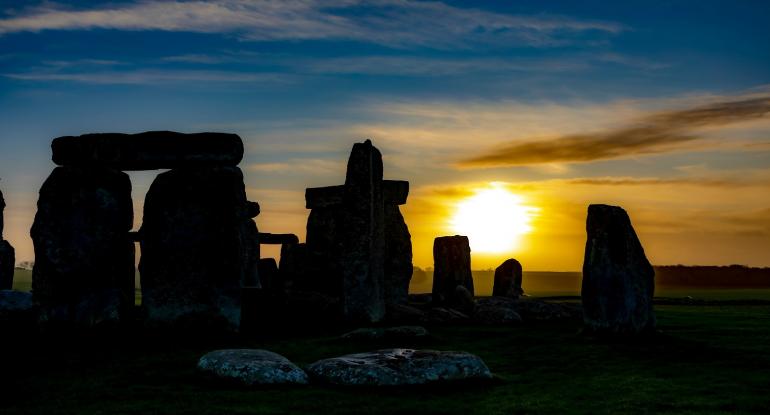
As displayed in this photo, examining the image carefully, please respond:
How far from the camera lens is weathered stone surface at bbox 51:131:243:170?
19.3 m

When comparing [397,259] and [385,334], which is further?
[397,259]

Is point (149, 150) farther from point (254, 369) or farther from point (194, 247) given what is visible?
point (254, 369)

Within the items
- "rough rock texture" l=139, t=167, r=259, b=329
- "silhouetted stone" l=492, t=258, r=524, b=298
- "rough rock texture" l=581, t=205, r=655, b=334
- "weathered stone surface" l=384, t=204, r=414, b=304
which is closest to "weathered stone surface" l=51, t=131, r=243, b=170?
"rough rock texture" l=139, t=167, r=259, b=329

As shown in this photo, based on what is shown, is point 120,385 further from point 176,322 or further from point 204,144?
point 204,144

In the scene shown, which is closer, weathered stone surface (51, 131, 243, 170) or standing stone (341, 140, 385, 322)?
weathered stone surface (51, 131, 243, 170)

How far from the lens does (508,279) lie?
30469 mm

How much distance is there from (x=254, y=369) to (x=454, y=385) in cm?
250

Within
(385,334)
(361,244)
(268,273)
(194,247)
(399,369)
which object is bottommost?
(399,369)

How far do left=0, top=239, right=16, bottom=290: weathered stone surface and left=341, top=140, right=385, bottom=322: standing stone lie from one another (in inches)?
548

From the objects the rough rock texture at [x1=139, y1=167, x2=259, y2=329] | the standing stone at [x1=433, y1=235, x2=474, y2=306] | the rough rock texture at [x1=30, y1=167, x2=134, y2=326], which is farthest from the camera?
the standing stone at [x1=433, y1=235, x2=474, y2=306]

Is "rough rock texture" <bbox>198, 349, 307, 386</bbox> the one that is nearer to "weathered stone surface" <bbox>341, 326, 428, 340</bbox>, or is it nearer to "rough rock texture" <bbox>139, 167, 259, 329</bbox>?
"weathered stone surface" <bbox>341, 326, 428, 340</bbox>

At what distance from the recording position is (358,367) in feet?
38.7

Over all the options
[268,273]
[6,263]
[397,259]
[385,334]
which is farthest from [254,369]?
[268,273]

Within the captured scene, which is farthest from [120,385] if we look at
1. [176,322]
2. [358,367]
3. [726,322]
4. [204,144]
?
[726,322]
